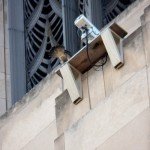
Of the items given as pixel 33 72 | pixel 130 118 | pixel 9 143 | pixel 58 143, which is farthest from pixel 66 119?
pixel 33 72

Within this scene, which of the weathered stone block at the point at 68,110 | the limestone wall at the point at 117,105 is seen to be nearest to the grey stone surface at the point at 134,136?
the limestone wall at the point at 117,105

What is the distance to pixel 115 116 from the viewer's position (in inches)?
559

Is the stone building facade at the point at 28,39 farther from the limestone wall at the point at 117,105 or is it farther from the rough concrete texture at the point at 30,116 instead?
the limestone wall at the point at 117,105

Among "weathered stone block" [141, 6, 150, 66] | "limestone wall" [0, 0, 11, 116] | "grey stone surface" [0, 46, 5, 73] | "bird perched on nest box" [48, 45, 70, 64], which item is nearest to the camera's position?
"weathered stone block" [141, 6, 150, 66]

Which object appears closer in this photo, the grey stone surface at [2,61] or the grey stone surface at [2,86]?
the grey stone surface at [2,86]

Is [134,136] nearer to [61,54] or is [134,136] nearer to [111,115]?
[111,115]

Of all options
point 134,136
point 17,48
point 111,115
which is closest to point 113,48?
point 111,115

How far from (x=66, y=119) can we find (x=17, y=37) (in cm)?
587

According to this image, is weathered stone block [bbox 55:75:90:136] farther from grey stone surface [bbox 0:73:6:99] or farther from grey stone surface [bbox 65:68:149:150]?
grey stone surface [bbox 0:73:6:99]

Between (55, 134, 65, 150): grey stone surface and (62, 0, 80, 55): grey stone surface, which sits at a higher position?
(55, 134, 65, 150): grey stone surface

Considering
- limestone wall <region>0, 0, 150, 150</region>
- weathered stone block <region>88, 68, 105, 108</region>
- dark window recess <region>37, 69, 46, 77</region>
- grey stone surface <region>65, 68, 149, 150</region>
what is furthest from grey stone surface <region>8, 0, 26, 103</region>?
grey stone surface <region>65, 68, 149, 150</region>

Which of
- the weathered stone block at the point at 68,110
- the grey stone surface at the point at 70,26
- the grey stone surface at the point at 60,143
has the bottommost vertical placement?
the grey stone surface at the point at 70,26

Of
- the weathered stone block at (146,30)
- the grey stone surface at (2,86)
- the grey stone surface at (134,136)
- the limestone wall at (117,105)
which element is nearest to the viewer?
the grey stone surface at (134,136)

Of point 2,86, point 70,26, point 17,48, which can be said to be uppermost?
point 70,26
